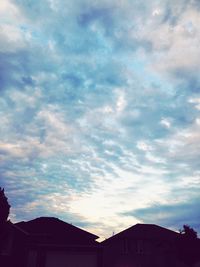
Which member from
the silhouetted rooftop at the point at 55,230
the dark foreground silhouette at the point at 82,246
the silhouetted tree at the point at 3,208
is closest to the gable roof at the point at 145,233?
the dark foreground silhouette at the point at 82,246

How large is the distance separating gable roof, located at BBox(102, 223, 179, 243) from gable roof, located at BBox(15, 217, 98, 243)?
6.33 m

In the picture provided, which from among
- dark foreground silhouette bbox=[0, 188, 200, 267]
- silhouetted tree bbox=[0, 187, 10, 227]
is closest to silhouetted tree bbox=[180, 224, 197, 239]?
dark foreground silhouette bbox=[0, 188, 200, 267]

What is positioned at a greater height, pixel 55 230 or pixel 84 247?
pixel 55 230

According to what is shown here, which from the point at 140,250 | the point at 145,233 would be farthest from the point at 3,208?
the point at 145,233

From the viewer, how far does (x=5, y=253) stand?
28422 millimetres

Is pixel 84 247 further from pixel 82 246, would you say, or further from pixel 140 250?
pixel 140 250

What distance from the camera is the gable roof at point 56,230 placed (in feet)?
106

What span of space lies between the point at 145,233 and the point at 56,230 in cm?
1277

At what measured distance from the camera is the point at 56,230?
1341 inches

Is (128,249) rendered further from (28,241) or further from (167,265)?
(28,241)

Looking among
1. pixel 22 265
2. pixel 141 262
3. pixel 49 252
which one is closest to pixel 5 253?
pixel 22 265

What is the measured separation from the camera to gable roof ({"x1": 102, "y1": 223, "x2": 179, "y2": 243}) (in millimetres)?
38522

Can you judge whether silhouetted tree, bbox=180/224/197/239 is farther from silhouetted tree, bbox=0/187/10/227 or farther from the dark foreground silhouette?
silhouetted tree, bbox=0/187/10/227

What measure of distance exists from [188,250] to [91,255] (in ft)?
35.8
